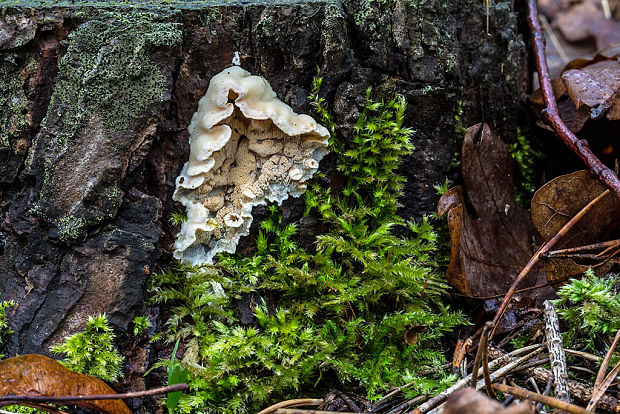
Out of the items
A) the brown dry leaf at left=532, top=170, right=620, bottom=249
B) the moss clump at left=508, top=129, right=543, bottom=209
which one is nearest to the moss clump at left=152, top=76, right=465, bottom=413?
the brown dry leaf at left=532, top=170, right=620, bottom=249

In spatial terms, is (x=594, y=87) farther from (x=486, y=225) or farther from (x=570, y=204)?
(x=486, y=225)

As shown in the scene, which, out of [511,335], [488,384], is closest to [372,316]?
[511,335]

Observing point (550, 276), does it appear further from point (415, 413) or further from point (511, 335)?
point (415, 413)

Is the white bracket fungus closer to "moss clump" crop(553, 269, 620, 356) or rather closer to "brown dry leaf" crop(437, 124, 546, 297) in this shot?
"brown dry leaf" crop(437, 124, 546, 297)

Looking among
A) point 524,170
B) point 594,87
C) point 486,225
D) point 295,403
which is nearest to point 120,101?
point 295,403

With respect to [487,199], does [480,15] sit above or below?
above

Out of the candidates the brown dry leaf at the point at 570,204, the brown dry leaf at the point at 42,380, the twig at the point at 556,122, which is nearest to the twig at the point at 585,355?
the brown dry leaf at the point at 570,204

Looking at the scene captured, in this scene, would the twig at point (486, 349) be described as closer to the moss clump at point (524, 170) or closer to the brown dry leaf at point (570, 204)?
the brown dry leaf at point (570, 204)

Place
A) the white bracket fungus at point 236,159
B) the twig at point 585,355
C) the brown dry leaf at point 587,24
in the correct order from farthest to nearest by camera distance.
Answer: the brown dry leaf at point 587,24 → the white bracket fungus at point 236,159 → the twig at point 585,355
